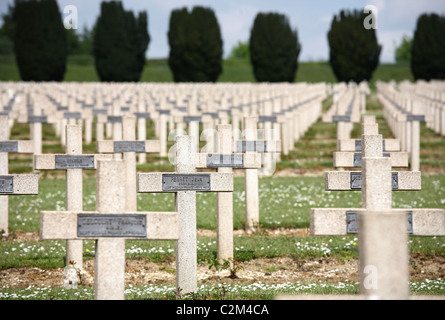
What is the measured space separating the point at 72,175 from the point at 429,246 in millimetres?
4693

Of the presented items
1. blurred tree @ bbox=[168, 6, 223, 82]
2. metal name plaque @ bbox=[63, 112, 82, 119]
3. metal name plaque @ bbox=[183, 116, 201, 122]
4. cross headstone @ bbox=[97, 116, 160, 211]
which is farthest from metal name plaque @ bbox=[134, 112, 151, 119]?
blurred tree @ bbox=[168, 6, 223, 82]

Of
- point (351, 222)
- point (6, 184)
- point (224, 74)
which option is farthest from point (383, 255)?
point (224, 74)

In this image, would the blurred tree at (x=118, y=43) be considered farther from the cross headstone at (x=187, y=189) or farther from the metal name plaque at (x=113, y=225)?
the metal name plaque at (x=113, y=225)

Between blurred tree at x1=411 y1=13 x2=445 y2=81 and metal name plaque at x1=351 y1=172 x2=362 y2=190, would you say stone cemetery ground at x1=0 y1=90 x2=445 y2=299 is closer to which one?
metal name plaque at x1=351 y1=172 x2=362 y2=190

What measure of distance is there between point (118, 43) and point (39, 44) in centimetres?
661

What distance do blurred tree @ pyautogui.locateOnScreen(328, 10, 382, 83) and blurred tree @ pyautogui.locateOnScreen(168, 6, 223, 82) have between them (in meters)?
9.51

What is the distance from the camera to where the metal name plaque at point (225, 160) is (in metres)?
9.22

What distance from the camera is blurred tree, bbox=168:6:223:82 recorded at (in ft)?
213

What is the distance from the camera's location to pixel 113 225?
5.39 m

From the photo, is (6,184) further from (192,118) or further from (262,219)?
(192,118)
